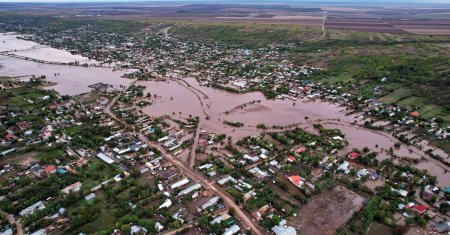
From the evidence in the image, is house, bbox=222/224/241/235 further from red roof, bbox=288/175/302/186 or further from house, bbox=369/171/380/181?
house, bbox=369/171/380/181

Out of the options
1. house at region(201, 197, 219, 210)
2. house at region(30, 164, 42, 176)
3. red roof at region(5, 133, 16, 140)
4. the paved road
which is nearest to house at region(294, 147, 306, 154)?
the paved road

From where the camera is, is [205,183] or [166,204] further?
[205,183]

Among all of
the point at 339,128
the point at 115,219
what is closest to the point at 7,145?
the point at 115,219

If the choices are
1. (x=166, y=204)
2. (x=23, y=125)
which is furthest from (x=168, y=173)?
(x=23, y=125)

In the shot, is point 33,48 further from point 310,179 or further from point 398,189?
point 398,189

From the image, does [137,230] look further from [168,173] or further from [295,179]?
[295,179]

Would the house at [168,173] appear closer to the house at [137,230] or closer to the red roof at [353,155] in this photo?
the house at [137,230]

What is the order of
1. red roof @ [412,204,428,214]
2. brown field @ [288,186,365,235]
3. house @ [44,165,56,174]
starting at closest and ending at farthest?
brown field @ [288,186,365,235] < red roof @ [412,204,428,214] < house @ [44,165,56,174]
